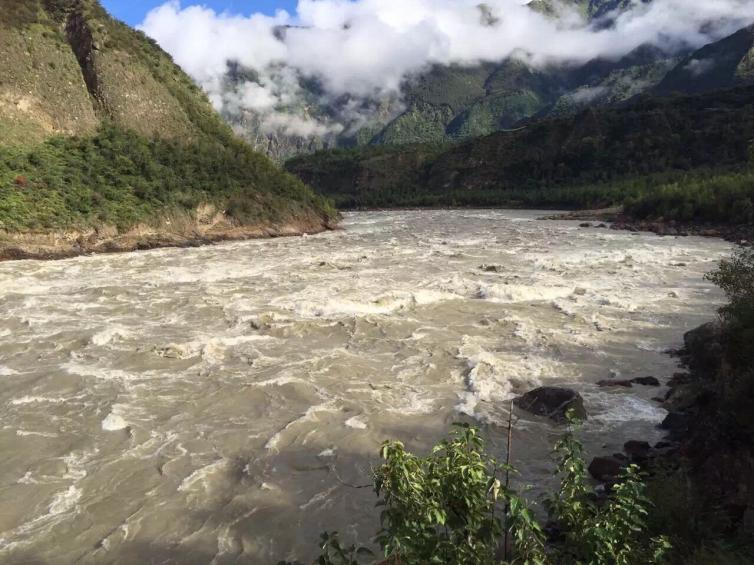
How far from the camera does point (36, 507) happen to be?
6.87 metres

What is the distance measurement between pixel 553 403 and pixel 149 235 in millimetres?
31630

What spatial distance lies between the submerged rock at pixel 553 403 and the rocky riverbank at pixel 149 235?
2814 centimetres

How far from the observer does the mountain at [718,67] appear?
127 m

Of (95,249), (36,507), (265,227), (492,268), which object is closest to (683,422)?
(36,507)

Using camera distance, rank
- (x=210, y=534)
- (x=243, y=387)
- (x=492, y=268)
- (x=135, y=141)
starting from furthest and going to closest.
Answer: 1. (x=135, y=141)
2. (x=492, y=268)
3. (x=243, y=387)
4. (x=210, y=534)

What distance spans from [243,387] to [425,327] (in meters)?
5.78

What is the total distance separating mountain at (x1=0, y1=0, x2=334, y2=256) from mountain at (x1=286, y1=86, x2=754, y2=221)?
128 ft

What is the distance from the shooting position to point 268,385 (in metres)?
10.8

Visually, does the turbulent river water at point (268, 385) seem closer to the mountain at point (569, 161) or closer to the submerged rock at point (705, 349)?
the submerged rock at point (705, 349)

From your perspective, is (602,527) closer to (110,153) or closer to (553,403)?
(553,403)

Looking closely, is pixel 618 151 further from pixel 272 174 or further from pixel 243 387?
pixel 243 387

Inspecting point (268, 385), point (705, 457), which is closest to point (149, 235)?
point (268, 385)

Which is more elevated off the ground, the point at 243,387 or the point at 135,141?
the point at 135,141

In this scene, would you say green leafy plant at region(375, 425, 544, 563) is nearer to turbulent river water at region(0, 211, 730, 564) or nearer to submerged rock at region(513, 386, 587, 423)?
turbulent river water at region(0, 211, 730, 564)
